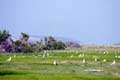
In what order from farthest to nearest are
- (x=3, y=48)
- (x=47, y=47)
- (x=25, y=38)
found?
1. (x=47, y=47)
2. (x=25, y=38)
3. (x=3, y=48)

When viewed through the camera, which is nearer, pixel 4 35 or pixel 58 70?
pixel 58 70

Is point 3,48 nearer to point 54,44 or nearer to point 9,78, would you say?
point 54,44

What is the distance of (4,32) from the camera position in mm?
132375

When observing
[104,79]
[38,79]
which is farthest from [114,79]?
[38,79]

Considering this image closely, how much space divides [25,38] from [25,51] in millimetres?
6595

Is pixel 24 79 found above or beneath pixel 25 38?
beneath

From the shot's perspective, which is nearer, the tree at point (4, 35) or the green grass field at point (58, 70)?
the green grass field at point (58, 70)

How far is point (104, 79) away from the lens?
126 feet

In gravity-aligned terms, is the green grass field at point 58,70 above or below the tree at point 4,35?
below

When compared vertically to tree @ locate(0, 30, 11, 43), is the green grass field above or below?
below

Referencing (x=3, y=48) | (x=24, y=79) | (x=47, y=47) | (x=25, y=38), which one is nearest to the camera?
(x=24, y=79)

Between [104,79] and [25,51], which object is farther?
[25,51]

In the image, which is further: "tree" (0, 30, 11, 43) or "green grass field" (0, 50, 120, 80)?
"tree" (0, 30, 11, 43)

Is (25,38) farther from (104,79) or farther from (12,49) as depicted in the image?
(104,79)
